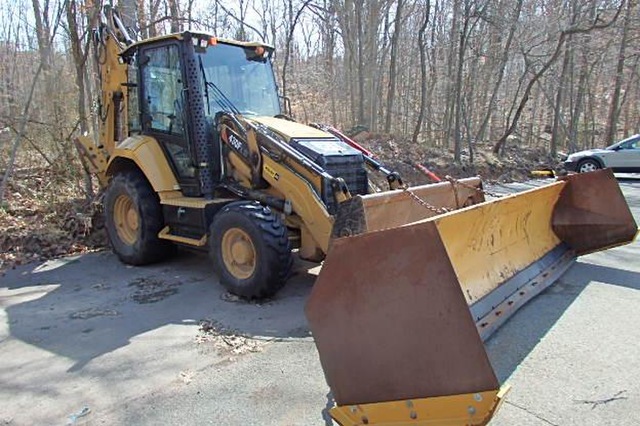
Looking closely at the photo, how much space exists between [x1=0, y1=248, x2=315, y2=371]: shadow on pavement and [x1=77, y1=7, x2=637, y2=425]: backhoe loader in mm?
283

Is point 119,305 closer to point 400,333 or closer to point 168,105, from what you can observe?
point 168,105

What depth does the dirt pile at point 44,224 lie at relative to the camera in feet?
22.7

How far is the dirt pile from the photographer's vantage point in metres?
6.92

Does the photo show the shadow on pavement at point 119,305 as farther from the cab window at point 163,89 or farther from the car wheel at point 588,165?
the car wheel at point 588,165

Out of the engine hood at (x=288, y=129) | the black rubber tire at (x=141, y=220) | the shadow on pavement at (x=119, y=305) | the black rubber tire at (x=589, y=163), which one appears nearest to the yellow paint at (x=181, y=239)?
the black rubber tire at (x=141, y=220)

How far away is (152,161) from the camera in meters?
6.20

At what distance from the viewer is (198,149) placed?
581 centimetres

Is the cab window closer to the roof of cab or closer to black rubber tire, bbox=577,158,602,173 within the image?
the roof of cab

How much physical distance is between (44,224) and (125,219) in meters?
1.71

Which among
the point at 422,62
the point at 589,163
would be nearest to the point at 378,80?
the point at 422,62

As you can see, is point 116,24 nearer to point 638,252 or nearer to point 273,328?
point 273,328

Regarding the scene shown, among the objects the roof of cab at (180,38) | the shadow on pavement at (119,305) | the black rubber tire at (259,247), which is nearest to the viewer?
the shadow on pavement at (119,305)

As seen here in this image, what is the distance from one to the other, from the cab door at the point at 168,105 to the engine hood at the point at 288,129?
90 cm

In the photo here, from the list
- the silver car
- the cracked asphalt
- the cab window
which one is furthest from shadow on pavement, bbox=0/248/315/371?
the silver car
